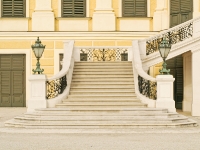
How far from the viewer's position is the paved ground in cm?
1062

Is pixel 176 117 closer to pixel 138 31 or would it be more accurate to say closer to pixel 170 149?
pixel 170 149

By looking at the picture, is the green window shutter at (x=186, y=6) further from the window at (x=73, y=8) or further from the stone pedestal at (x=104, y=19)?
the window at (x=73, y=8)

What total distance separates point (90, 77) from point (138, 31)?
5.07m

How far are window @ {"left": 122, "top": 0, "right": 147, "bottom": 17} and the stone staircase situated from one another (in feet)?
19.7

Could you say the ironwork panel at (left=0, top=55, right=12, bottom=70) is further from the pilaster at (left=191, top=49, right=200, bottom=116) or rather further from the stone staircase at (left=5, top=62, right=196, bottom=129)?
the pilaster at (left=191, top=49, right=200, bottom=116)

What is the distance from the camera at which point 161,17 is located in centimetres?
2333

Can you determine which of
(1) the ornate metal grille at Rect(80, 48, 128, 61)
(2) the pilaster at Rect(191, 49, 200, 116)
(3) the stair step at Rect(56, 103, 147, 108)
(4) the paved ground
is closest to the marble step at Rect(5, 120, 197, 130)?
(4) the paved ground

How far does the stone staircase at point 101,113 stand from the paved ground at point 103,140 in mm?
706

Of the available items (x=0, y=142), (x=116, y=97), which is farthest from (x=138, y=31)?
(x=0, y=142)

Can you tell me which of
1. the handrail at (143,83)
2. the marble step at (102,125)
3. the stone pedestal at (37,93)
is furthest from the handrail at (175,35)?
the marble step at (102,125)

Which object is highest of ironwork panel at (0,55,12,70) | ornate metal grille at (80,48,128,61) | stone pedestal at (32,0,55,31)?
stone pedestal at (32,0,55,31)

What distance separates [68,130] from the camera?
1383 cm

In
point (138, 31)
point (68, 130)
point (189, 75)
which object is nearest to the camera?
point (68, 130)

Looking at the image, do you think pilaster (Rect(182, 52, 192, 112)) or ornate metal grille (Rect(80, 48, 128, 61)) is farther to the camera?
ornate metal grille (Rect(80, 48, 128, 61))
